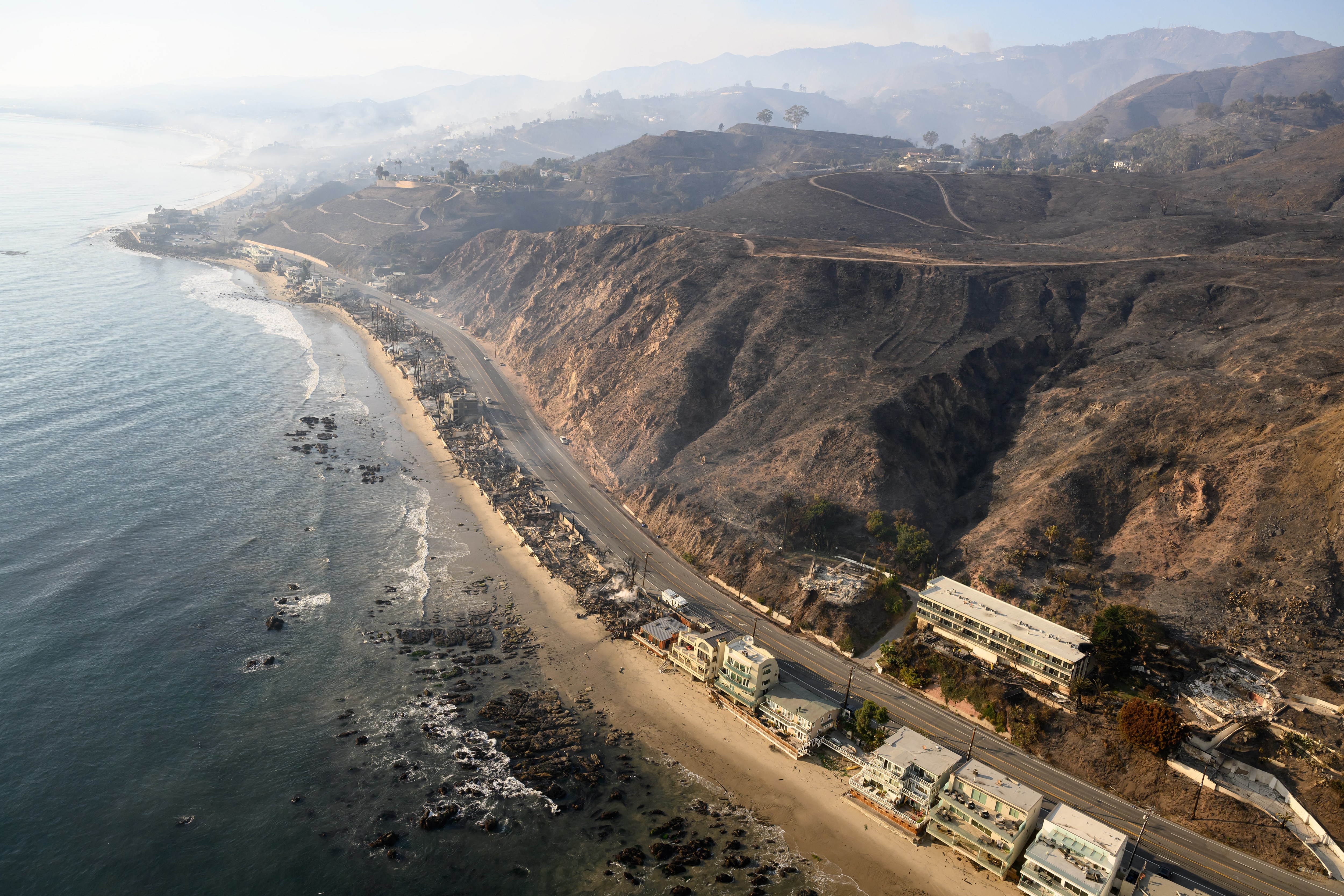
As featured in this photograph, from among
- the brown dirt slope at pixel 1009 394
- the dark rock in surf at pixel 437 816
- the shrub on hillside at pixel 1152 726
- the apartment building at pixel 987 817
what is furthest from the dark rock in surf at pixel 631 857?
the shrub on hillside at pixel 1152 726

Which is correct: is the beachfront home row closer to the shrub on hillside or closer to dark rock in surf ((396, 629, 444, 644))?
the shrub on hillside

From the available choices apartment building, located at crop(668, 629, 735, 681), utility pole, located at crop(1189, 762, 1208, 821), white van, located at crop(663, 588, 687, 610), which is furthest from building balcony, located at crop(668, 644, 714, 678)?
utility pole, located at crop(1189, 762, 1208, 821)

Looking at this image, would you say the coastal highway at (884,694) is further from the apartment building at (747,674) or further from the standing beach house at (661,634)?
the apartment building at (747,674)

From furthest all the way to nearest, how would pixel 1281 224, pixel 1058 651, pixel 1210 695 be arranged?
pixel 1281 224, pixel 1058 651, pixel 1210 695

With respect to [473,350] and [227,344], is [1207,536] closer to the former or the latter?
[473,350]

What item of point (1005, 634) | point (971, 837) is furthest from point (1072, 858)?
point (1005, 634)

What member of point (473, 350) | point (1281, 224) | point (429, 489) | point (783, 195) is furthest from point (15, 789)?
point (1281, 224)

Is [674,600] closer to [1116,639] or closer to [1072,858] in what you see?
[1072,858]
